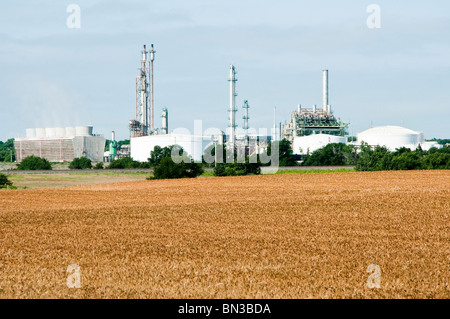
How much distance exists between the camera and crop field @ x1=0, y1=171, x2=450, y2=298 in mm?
12156

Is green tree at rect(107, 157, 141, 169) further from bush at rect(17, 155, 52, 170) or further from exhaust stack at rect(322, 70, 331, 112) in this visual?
exhaust stack at rect(322, 70, 331, 112)

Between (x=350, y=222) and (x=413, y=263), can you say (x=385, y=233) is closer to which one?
(x=350, y=222)

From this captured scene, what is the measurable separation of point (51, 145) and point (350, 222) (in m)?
158

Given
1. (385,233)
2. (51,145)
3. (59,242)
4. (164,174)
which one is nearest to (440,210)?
(385,233)

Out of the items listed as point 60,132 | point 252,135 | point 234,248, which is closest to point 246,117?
point 252,135

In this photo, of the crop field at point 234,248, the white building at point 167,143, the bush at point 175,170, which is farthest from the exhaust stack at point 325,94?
the crop field at point 234,248

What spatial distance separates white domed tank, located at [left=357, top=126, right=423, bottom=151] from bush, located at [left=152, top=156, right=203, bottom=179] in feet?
212

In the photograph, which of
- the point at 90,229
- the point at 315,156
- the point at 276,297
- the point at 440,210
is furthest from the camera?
the point at 315,156

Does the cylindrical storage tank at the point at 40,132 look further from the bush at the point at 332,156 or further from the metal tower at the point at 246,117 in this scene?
the bush at the point at 332,156

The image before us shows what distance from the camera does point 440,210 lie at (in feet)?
89.1

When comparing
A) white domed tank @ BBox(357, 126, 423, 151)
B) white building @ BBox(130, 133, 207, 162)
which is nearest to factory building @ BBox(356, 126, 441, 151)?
white domed tank @ BBox(357, 126, 423, 151)

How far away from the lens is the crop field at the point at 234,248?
39.9ft

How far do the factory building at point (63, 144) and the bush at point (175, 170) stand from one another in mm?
100730

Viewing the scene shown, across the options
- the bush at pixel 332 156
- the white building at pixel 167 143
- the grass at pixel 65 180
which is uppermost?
the white building at pixel 167 143
